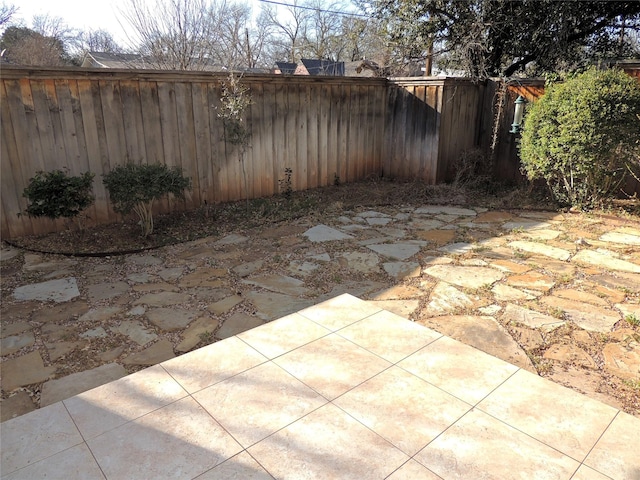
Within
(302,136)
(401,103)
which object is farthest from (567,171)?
(302,136)

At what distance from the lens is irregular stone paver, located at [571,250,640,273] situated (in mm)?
3521

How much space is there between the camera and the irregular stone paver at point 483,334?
2326 millimetres

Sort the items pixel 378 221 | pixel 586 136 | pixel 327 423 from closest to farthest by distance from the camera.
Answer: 1. pixel 327 423
2. pixel 586 136
3. pixel 378 221

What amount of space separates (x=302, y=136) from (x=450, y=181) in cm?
233

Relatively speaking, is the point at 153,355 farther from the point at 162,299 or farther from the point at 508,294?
the point at 508,294

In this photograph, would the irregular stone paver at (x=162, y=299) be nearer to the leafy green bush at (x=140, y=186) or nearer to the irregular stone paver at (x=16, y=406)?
the irregular stone paver at (x=16, y=406)

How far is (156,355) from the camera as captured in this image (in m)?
2.38

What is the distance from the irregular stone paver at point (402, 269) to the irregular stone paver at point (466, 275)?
0.10 m

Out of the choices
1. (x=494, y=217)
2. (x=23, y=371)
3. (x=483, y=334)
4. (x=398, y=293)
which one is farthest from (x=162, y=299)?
(x=494, y=217)

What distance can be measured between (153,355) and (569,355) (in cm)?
229

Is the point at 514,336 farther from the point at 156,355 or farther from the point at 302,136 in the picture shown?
the point at 302,136

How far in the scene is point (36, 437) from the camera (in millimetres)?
1653

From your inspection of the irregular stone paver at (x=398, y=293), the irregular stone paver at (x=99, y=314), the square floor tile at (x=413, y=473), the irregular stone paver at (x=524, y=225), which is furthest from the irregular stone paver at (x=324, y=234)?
the square floor tile at (x=413, y=473)

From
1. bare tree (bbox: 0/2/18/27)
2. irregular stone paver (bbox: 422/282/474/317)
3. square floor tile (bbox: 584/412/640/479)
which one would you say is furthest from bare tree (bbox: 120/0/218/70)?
square floor tile (bbox: 584/412/640/479)
